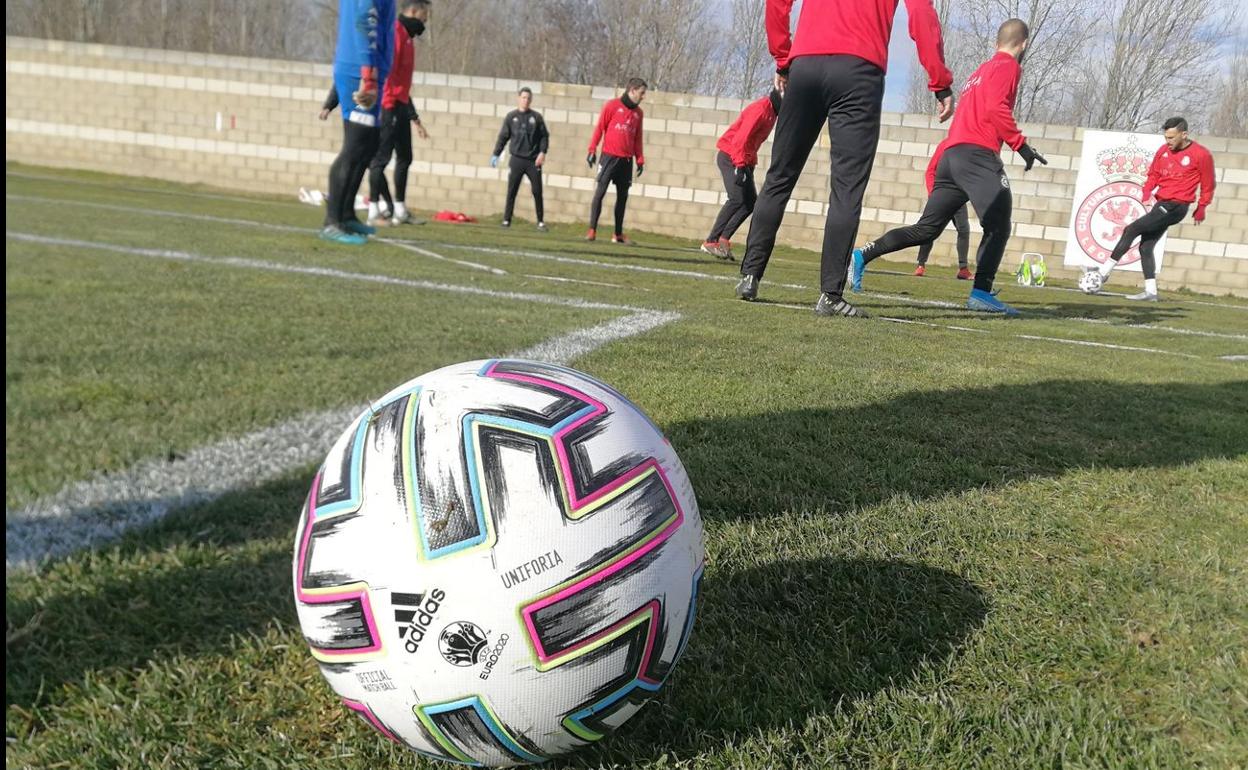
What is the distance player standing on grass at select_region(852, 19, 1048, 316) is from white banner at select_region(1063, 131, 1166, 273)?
9618 millimetres

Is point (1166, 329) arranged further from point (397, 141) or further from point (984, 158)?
point (397, 141)

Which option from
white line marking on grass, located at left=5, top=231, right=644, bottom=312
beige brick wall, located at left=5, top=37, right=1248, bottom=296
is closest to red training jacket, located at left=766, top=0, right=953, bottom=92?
white line marking on grass, located at left=5, top=231, right=644, bottom=312

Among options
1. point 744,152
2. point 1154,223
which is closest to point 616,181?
point 744,152

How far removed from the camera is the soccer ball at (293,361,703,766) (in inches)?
46.8

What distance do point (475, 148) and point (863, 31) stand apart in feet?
45.2

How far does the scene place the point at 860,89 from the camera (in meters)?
5.21

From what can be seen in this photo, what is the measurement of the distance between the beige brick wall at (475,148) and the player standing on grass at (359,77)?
10539 mm

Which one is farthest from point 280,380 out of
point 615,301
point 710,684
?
point 615,301

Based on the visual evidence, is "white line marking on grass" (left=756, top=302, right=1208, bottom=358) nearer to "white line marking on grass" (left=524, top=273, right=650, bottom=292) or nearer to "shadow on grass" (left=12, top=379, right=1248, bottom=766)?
"white line marking on grass" (left=524, top=273, right=650, bottom=292)

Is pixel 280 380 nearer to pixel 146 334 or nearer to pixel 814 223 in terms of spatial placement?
pixel 146 334

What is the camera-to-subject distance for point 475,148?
17750 mm

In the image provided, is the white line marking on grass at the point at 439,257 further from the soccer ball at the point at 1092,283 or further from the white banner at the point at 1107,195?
the white banner at the point at 1107,195

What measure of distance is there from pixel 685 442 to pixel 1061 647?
123cm

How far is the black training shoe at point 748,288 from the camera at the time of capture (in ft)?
19.9
